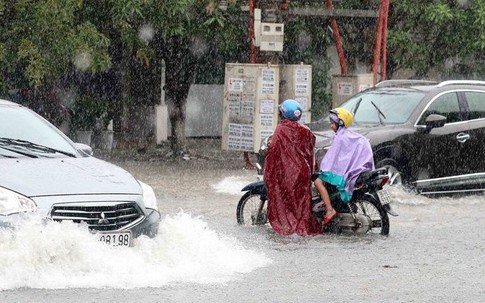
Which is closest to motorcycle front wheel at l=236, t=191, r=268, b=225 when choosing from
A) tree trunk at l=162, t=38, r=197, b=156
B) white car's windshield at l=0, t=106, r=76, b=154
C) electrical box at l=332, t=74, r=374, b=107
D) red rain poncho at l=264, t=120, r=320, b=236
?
red rain poncho at l=264, t=120, r=320, b=236

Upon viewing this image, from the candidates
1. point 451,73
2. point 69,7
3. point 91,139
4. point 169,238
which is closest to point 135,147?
point 91,139

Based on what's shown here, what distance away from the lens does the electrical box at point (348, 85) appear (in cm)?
2130

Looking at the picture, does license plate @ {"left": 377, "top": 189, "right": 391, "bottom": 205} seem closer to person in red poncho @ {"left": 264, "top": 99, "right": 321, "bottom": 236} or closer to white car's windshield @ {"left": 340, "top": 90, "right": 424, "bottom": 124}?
person in red poncho @ {"left": 264, "top": 99, "right": 321, "bottom": 236}

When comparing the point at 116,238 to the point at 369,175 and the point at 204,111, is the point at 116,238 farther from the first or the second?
the point at 204,111

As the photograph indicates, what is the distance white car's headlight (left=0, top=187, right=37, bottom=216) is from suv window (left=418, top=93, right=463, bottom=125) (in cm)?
905

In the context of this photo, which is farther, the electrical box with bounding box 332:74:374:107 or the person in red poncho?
the electrical box with bounding box 332:74:374:107

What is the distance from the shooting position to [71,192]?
9.34m

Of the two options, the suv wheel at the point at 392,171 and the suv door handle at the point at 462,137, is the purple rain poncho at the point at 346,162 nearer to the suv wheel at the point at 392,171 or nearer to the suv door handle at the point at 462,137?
the suv wheel at the point at 392,171

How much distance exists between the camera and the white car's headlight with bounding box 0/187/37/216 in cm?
903

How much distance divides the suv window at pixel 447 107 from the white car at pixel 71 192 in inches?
300

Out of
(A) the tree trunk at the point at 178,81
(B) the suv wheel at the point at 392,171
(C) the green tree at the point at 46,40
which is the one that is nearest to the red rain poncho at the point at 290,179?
(B) the suv wheel at the point at 392,171

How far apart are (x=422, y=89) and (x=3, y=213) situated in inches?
378

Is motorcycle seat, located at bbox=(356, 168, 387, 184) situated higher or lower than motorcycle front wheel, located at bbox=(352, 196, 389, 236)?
higher

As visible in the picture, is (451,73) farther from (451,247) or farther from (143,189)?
(143,189)
